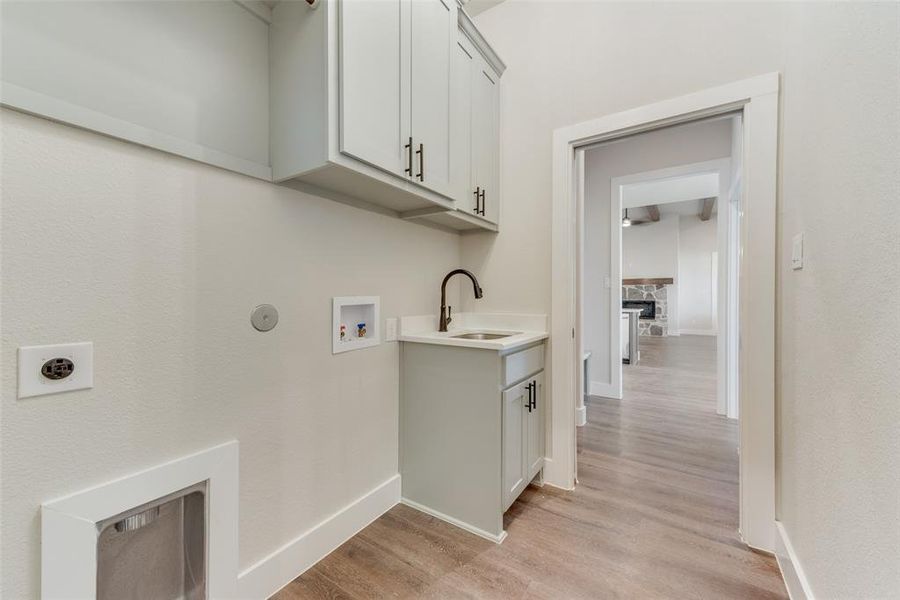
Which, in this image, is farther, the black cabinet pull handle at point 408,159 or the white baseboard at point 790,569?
the black cabinet pull handle at point 408,159

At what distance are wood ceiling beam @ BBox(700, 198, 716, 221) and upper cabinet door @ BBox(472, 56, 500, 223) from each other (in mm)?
6787

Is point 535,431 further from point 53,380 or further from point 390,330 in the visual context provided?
point 53,380

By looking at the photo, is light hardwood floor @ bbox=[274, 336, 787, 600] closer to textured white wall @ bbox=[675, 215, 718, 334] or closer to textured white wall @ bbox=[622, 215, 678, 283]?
textured white wall @ bbox=[622, 215, 678, 283]

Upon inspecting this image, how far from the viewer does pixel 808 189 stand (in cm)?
120

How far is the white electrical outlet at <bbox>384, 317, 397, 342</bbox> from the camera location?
70.5 inches

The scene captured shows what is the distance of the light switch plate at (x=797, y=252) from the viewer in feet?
4.08

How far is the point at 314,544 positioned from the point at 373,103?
1.79 m

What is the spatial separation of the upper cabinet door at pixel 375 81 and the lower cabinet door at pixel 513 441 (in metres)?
1.15

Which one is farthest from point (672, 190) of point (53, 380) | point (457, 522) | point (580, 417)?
point (53, 380)

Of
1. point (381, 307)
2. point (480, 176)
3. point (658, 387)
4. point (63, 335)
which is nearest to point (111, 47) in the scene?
point (63, 335)

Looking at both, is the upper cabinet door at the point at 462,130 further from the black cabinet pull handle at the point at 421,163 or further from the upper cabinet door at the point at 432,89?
the black cabinet pull handle at the point at 421,163

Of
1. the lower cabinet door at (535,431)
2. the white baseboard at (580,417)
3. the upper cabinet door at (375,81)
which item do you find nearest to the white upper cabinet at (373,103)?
the upper cabinet door at (375,81)

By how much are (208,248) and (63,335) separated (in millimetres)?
413

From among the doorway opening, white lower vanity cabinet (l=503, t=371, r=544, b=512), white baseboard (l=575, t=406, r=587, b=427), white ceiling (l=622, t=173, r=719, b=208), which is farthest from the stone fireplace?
white lower vanity cabinet (l=503, t=371, r=544, b=512)
